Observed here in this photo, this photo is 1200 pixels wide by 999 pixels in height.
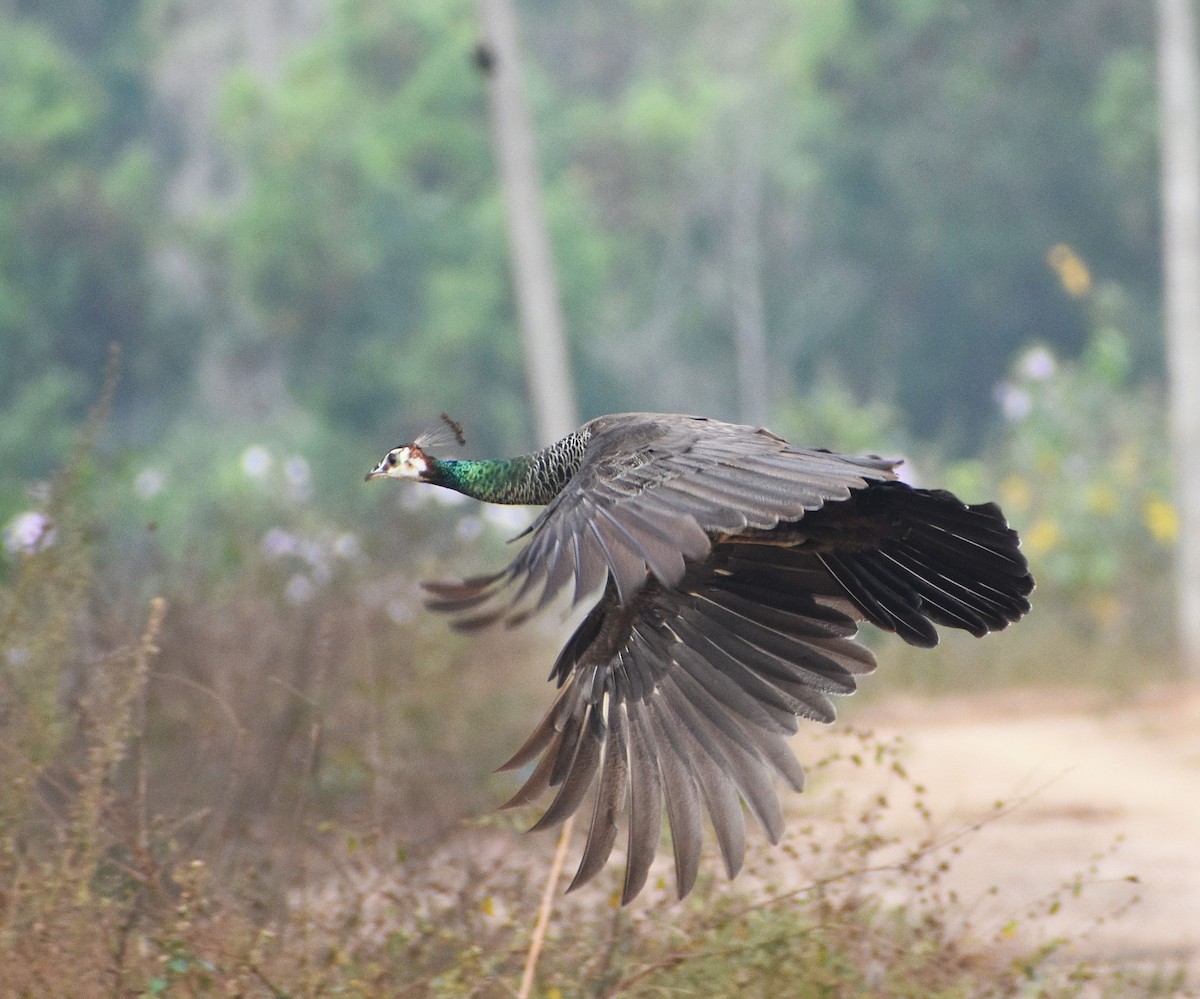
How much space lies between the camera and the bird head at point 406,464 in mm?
4566

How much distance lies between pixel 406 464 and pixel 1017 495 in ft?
25.0

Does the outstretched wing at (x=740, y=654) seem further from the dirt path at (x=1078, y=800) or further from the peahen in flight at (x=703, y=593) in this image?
the dirt path at (x=1078, y=800)

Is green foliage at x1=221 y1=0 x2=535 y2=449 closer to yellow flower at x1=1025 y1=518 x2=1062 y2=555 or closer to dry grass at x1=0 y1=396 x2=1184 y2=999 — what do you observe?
yellow flower at x1=1025 y1=518 x2=1062 y2=555

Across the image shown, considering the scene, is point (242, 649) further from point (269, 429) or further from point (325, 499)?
point (269, 429)

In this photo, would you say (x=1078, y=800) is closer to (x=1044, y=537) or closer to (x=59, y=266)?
(x=1044, y=537)

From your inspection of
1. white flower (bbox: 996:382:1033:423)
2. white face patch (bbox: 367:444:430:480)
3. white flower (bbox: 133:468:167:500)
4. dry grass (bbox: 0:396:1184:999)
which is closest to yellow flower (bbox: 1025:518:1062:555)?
white flower (bbox: 996:382:1033:423)

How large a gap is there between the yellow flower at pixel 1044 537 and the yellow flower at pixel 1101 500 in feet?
0.85

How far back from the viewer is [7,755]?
3.77 m

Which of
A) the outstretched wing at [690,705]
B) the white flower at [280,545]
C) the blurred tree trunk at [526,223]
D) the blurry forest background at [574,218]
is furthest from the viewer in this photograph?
A: the blurry forest background at [574,218]

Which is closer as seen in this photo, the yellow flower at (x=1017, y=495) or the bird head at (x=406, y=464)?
the bird head at (x=406, y=464)

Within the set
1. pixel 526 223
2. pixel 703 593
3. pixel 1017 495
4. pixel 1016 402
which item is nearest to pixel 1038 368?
pixel 1016 402

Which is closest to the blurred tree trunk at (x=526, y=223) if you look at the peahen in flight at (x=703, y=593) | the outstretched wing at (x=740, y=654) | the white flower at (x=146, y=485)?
the white flower at (x=146, y=485)

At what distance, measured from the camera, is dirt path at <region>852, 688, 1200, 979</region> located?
201 inches

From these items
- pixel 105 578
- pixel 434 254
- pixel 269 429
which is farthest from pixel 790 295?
pixel 105 578
